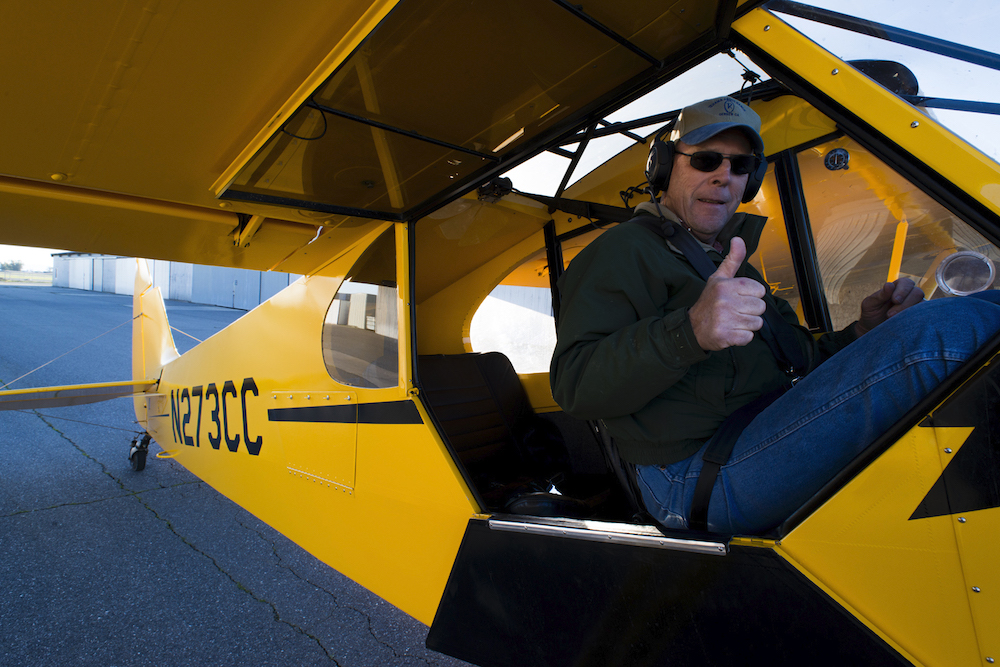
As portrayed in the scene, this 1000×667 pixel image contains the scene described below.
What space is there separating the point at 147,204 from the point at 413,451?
1.33 metres

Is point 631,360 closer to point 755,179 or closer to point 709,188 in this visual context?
point 709,188

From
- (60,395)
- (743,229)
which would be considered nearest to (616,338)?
(743,229)

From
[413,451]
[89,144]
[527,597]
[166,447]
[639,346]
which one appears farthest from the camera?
[166,447]

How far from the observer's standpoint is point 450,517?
4.88 feet

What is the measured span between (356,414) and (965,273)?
1864 mm

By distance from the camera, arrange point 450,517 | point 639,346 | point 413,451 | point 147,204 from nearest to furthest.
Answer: point 639,346 < point 450,517 < point 413,451 < point 147,204

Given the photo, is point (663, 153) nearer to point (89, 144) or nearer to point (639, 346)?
point (639, 346)

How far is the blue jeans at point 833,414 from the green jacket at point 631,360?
0.30ft

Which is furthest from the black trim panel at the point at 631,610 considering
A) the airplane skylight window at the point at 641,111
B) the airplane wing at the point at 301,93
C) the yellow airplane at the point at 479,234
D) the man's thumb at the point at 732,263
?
the airplane skylight window at the point at 641,111

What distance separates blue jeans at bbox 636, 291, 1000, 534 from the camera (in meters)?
0.79

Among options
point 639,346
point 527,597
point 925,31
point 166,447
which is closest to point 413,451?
point 527,597

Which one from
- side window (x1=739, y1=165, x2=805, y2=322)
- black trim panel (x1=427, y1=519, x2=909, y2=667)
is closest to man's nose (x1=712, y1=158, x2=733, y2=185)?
side window (x1=739, y1=165, x2=805, y2=322)

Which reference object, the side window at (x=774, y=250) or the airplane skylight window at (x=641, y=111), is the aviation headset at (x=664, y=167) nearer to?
the airplane skylight window at (x=641, y=111)

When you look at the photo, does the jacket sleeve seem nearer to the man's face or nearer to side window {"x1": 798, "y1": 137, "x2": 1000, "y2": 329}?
the man's face
